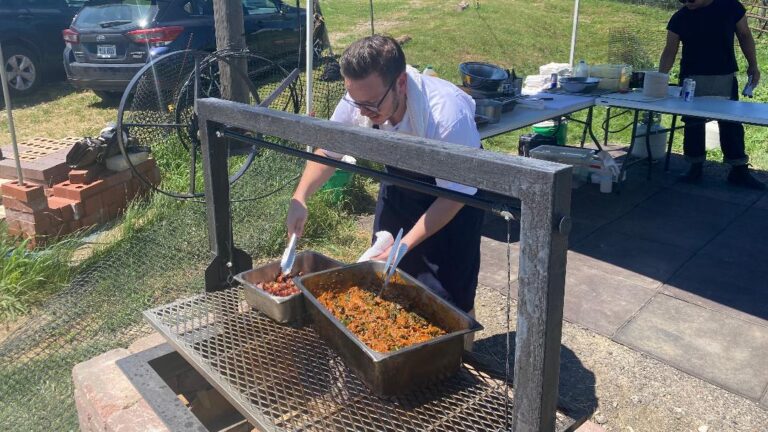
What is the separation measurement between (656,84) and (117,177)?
4.34 meters

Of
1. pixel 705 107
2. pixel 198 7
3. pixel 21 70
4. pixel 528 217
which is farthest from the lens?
pixel 21 70

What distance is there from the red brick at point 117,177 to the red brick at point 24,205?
1.64 feet

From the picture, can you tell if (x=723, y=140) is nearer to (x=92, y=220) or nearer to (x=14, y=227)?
(x=92, y=220)

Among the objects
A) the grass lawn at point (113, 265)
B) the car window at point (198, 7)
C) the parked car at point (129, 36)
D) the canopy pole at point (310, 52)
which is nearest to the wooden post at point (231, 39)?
the canopy pole at point (310, 52)

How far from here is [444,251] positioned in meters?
2.35

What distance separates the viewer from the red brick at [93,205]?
4.40 m

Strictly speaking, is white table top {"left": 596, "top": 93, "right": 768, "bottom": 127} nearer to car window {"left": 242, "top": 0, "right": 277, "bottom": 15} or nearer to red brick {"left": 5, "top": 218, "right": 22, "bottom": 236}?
red brick {"left": 5, "top": 218, "right": 22, "bottom": 236}

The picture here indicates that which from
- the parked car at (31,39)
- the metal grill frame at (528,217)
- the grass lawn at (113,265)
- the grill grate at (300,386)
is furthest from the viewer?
the parked car at (31,39)

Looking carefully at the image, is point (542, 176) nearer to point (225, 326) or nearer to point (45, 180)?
point (225, 326)

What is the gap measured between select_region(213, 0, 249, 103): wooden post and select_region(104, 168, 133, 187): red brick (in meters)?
0.93

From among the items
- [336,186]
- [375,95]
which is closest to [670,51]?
[336,186]

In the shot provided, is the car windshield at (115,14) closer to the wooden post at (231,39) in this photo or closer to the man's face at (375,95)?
the wooden post at (231,39)

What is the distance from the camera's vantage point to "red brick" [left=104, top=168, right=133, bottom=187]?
4.59 metres

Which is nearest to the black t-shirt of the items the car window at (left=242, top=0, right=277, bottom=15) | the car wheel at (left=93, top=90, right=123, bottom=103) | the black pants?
the black pants
